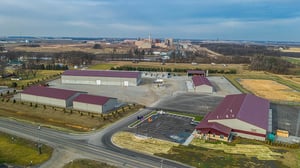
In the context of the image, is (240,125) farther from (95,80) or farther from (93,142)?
(95,80)

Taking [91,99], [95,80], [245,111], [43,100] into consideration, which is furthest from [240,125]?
[95,80]

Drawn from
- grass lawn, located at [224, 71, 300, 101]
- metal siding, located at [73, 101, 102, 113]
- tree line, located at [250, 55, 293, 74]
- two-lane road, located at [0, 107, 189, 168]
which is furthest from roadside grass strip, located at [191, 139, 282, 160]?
tree line, located at [250, 55, 293, 74]

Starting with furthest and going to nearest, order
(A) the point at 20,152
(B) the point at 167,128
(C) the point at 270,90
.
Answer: (C) the point at 270,90 → (B) the point at 167,128 → (A) the point at 20,152

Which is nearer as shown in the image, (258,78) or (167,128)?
(167,128)

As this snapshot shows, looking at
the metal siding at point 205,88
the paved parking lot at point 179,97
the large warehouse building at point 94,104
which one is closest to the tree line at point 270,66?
the paved parking lot at point 179,97

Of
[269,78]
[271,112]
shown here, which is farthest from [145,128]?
[269,78]

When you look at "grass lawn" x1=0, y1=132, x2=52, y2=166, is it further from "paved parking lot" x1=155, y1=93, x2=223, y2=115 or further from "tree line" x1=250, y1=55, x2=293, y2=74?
"tree line" x1=250, y1=55, x2=293, y2=74

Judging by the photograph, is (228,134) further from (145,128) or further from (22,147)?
(22,147)
